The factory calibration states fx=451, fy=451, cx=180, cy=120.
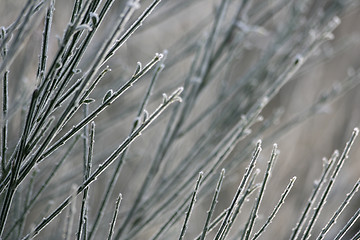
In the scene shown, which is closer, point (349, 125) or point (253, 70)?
point (253, 70)

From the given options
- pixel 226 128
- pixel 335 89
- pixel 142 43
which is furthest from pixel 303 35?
pixel 142 43

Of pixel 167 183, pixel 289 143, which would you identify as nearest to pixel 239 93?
→ pixel 167 183

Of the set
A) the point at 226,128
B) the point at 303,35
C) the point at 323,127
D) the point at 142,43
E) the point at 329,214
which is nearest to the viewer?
the point at 226,128

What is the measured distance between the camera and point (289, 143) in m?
2.92

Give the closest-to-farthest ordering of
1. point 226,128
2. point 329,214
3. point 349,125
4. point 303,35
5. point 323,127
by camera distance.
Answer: point 226,128 < point 303,35 < point 329,214 < point 349,125 < point 323,127

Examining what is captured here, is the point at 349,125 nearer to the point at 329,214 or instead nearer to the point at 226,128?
the point at 329,214

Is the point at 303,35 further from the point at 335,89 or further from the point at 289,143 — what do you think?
the point at 289,143

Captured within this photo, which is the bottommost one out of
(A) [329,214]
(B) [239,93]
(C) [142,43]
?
(A) [329,214]

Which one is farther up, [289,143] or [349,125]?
[289,143]

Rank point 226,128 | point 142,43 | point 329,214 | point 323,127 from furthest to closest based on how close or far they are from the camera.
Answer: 1. point 142,43
2. point 323,127
3. point 329,214
4. point 226,128

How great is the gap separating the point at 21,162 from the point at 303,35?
127 cm

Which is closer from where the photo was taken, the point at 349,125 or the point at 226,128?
the point at 226,128

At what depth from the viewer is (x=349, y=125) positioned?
2.55 metres

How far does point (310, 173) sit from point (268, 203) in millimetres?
283
